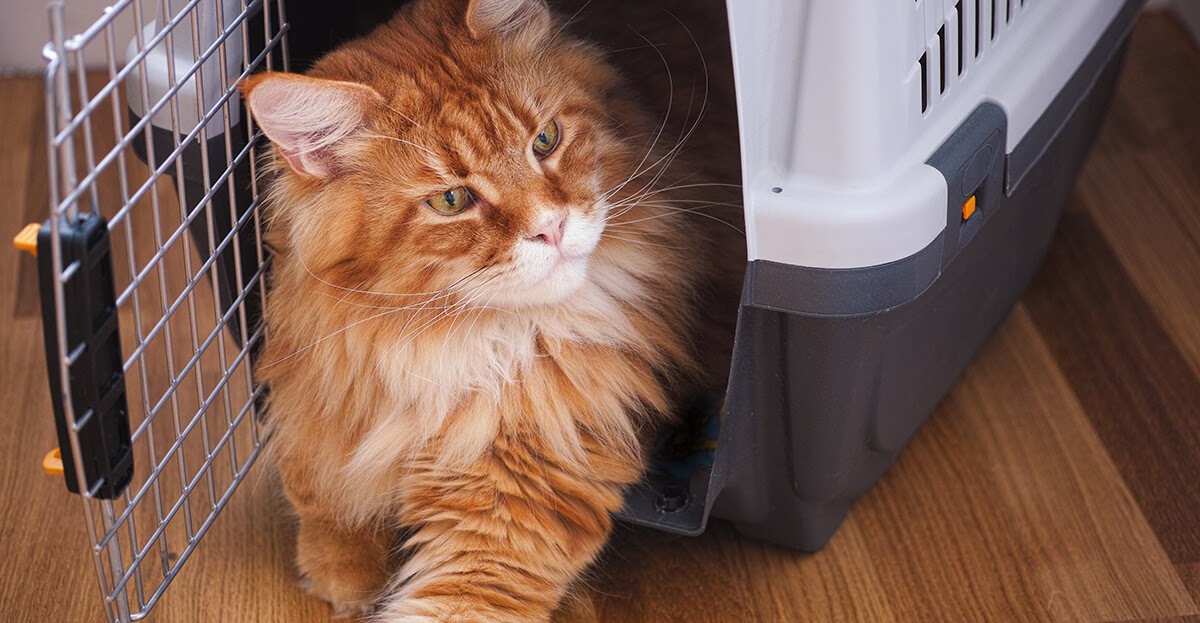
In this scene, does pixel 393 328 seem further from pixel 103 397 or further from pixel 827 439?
pixel 827 439

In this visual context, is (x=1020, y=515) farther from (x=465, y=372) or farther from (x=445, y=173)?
(x=445, y=173)

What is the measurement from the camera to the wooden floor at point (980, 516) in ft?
4.48

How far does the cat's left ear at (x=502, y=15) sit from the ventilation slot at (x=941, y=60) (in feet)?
1.31

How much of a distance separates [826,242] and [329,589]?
0.70 meters

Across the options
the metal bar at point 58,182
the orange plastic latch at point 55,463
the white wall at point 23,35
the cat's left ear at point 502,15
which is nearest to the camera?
the metal bar at point 58,182

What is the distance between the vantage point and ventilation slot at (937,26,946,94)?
118 centimetres

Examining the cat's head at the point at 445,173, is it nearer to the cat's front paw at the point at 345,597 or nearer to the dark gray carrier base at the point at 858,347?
the dark gray carrier base at the point at 858,347

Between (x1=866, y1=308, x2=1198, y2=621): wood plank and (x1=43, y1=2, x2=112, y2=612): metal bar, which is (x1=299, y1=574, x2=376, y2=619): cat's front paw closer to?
(x1=43, y1=2, x2=112, y2=612): metal bar

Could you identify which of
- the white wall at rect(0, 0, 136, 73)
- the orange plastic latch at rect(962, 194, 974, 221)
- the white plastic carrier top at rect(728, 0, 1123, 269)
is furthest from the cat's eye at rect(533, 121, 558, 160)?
the white wall at rect(0, 0, 136, 73)

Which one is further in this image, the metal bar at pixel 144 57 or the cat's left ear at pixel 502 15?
the cat's left ear at pixel 502 15

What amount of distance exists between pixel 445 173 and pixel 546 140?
0.39 feet

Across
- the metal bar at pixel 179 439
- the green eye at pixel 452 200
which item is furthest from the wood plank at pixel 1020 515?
the metal bar at pixel 179 439

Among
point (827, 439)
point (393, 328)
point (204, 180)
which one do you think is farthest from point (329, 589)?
point (827, 439)

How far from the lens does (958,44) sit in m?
1.22
